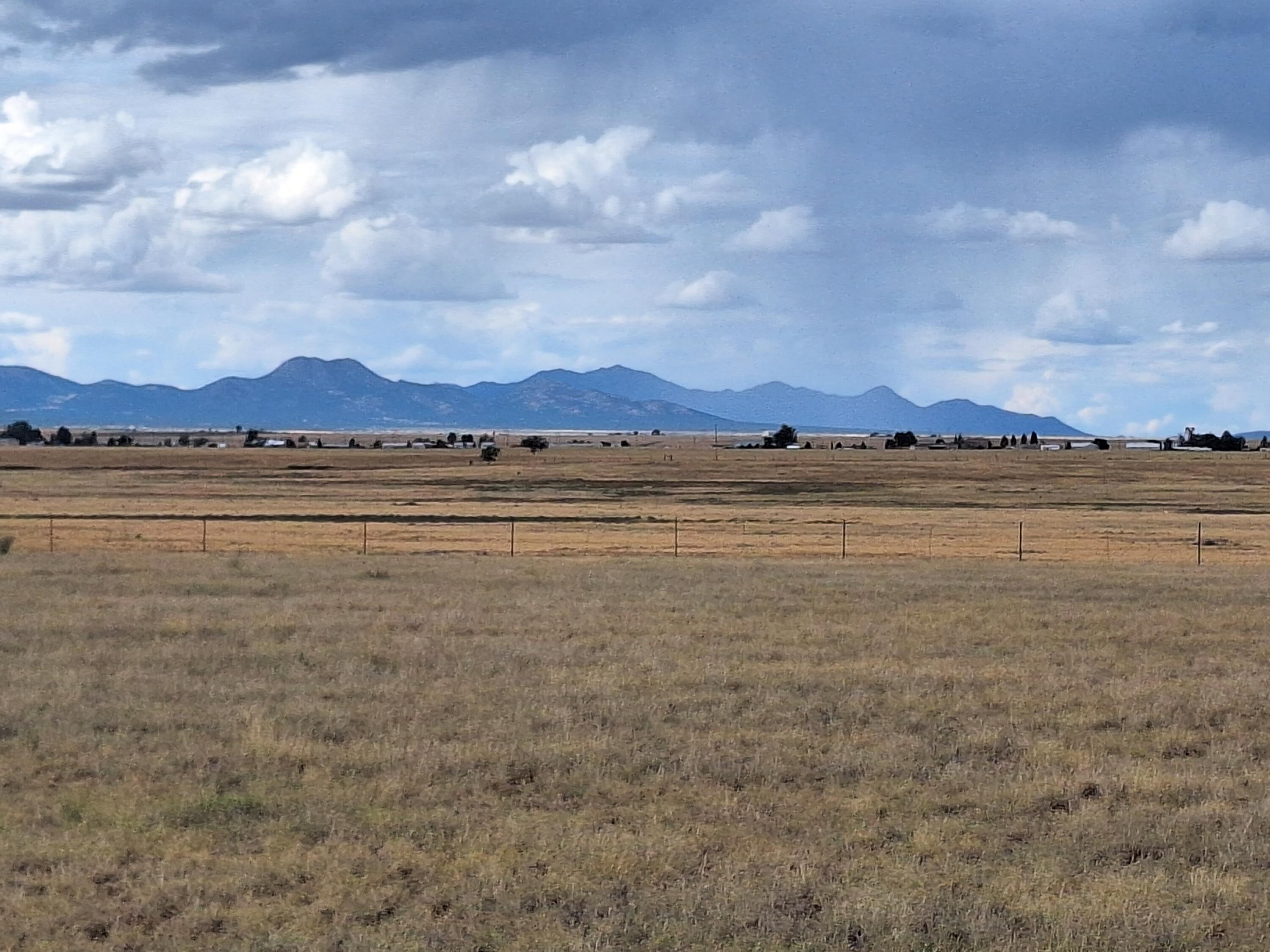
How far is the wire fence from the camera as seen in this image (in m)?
47.9

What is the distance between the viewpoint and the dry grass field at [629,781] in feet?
31.3

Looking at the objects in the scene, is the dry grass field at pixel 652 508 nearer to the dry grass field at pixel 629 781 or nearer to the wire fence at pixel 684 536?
the wire fence at pixel 684 536

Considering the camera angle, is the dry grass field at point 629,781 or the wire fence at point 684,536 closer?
the dry grass field at point 629,781

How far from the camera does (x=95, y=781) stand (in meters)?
13.2

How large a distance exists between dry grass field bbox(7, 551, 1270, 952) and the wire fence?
2157 cm

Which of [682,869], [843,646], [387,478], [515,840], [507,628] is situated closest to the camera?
[682,869]

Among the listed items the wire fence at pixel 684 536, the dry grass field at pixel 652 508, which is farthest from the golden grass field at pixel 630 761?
the dry grass field at pixel 652 508

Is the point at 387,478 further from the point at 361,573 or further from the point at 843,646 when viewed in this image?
the point at 843,646

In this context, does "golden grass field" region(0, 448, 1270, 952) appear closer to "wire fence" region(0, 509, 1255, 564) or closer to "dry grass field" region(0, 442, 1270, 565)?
"wire fence" region(0, 509, 1255, 564)

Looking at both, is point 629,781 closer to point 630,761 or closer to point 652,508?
point 630,761

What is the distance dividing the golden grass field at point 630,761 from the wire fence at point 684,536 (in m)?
12.1

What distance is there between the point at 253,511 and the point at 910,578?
4693 cm

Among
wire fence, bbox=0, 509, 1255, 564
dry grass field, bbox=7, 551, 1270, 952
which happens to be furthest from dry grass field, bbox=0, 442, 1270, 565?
dry grass field, bbox=7, 551, 1270, 952

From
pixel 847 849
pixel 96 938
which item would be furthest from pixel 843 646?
pixel 96 938
